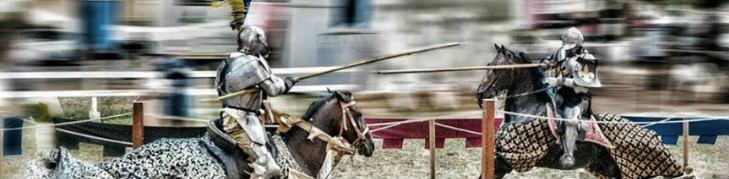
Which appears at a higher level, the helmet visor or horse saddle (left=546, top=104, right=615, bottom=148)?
the helmet visor

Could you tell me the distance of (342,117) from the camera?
5352 mm

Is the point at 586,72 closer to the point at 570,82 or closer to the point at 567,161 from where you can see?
the point at 570,82

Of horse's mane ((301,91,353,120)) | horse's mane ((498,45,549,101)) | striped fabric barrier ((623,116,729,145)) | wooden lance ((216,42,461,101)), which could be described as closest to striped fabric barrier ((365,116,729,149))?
striped fabric barrier ((623,116,729,145))

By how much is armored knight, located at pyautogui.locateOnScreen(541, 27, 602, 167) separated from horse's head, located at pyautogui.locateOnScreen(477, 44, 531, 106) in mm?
121

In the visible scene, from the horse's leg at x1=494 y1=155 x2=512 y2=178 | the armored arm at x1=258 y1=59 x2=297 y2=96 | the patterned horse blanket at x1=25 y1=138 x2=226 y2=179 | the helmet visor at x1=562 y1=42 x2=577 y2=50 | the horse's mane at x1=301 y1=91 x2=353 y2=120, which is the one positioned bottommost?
the horse's leg at x1=494 y1=155 x2=512 y2=178

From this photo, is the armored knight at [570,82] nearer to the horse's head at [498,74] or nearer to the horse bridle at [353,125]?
the horse's head at [498,74]

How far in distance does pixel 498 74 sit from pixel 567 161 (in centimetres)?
49

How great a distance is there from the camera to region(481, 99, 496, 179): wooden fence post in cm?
575

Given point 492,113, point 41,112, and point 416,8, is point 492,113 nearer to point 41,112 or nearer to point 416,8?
point 416,8

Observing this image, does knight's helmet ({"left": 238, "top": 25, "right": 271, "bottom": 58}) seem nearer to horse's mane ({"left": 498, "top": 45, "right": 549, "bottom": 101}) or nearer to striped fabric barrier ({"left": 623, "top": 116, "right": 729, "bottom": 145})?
horse's mane ({"left": 498, "top": 45, "right": 549, "bottom": 101})

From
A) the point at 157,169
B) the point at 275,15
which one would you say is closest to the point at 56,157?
the point at 157,169

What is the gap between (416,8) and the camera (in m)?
5.77

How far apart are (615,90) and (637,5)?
379 millimetres

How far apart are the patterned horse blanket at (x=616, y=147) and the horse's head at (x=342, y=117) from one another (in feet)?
2.63
